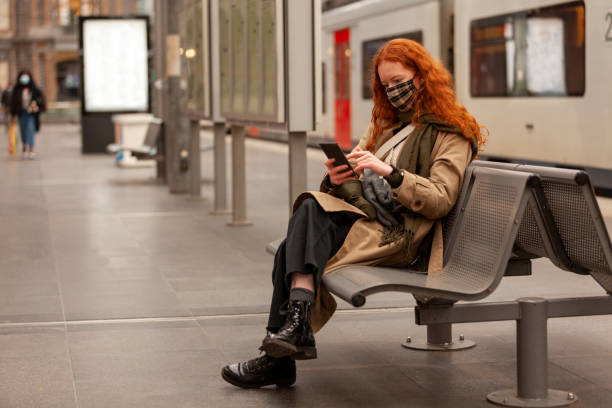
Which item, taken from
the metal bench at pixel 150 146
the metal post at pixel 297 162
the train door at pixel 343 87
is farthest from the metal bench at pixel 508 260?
the train door at pixel 343 87

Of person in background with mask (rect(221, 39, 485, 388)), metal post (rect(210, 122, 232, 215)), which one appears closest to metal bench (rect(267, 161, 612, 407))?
person in background with mask (rect(221, 39, 485, 388))

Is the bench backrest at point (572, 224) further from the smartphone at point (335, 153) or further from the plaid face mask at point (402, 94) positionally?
the smartphone at point (335, 153)

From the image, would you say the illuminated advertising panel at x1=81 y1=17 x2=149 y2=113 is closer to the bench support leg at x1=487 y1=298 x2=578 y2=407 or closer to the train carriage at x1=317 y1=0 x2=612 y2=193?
the train carriage at x1=317 y1=0 x2=612 y2=193

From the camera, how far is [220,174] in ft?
37.0

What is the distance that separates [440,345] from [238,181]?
5.40 metres

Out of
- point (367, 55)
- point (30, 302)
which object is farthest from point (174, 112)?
point (30, 302)

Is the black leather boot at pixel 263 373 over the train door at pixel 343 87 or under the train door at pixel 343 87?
under

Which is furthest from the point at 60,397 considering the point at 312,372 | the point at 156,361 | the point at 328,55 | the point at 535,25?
the point at 328,55

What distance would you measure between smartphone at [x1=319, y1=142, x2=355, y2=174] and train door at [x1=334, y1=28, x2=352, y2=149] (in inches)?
648

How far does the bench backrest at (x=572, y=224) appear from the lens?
3928mm

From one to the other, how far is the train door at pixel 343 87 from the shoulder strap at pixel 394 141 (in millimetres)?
16177

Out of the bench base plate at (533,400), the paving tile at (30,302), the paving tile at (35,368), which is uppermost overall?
the bench base plate at (533,400)

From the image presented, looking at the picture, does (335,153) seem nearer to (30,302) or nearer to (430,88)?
(430,88)

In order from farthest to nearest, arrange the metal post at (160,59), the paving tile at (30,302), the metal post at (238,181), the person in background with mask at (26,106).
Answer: the person in background with mask at (26,106) < the metal post at (160,59) < the metal post at (238,181) < the paving tile at (30,302)
